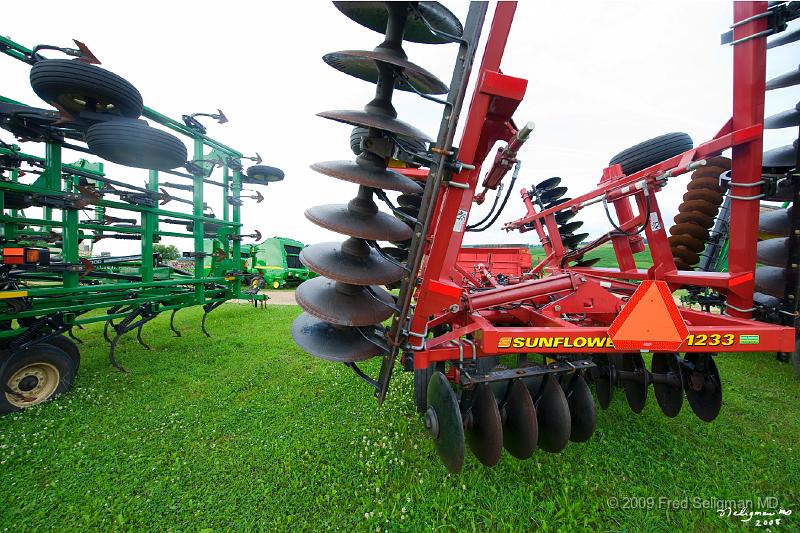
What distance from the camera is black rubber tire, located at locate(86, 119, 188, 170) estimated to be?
2.90m

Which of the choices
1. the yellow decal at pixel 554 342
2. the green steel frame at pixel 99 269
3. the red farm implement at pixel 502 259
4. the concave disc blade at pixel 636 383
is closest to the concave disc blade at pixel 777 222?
the concave disc blade at pixel 636 383

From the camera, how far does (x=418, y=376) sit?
2.51m

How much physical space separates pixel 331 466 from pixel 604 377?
2.19 meters

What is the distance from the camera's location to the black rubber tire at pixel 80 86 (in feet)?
8.90

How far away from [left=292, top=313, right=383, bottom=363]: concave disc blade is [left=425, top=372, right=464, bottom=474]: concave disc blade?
46cm

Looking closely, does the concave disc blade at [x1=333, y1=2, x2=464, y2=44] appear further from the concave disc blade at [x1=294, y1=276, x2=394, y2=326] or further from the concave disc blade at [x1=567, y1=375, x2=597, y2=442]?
the concave disc blade at [x1=567, y1=375, x2=597, y2=442]

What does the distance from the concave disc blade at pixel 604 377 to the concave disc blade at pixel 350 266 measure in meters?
1.79

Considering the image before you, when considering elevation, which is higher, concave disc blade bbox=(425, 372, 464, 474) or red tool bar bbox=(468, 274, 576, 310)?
red tool bar bbox=(468, 274, 576, 310)

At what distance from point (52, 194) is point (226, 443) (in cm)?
302

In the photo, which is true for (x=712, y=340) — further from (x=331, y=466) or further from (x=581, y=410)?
(x=331, y=466)

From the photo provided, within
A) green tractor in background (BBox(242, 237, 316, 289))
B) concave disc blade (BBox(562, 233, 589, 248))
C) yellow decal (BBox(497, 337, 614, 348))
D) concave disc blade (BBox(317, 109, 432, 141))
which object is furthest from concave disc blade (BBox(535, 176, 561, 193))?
green tractor in background (BBox(242, 237, 316, 289))

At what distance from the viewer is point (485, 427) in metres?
1.77

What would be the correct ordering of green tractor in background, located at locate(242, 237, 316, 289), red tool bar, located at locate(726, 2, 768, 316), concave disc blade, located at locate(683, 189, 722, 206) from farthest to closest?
green tractor in background, located at locate(242, 237, 316, 289) → concave disc blade, located at locate(683, 189, 722, 206) → red tool bar, located at locate(726, 2, 768, 316)

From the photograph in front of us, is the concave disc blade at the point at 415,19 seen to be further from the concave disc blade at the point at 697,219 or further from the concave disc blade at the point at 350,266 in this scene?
the concave disc blade at the point at 697,219
